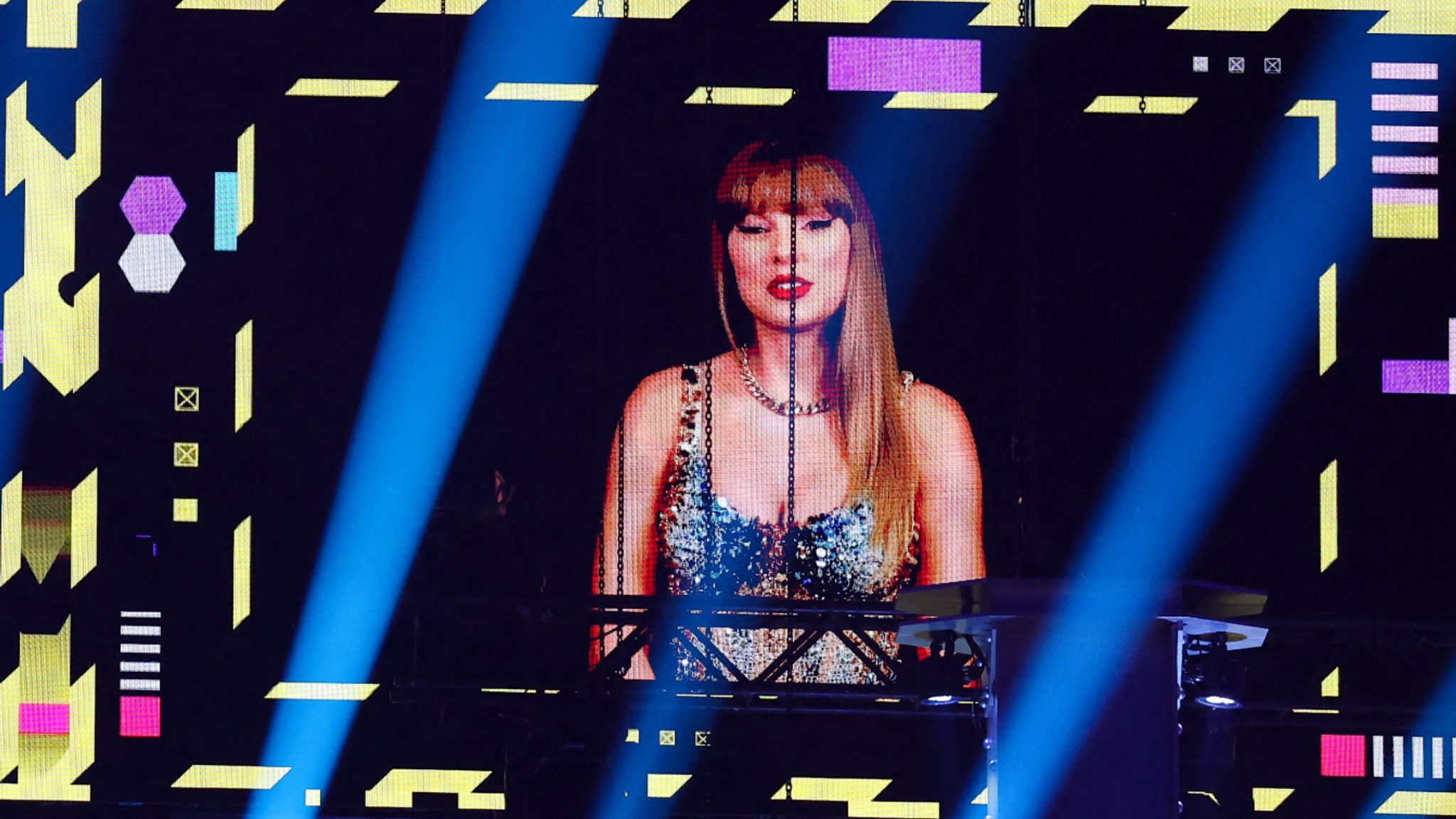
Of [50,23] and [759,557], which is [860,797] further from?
[50,23]

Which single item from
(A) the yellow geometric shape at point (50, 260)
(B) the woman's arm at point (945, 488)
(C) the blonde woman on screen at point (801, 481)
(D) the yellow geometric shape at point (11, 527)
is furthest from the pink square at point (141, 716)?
(B) the woman's arm at point (945, 488)

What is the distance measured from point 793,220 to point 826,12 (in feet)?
2.65

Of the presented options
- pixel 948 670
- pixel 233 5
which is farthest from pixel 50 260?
pixel 948 670

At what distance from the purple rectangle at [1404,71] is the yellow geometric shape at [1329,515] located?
4.86 ft

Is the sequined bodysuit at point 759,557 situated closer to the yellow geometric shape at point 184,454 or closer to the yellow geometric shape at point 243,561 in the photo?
the yellow geometric shape at point 243,561

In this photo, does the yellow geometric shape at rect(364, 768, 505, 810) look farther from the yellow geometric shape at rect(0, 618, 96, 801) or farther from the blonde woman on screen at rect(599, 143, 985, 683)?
the yellow geometric shape at rect(0, 618, 96, 801)

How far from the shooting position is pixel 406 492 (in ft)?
19.8

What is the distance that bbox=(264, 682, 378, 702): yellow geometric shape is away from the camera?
19.8 ft

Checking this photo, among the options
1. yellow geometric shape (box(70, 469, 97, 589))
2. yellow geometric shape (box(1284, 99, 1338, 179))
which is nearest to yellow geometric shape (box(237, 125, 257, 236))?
yellow geometric shape (box(70, 469, 97, 589))

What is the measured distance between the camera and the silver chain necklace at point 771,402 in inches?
241

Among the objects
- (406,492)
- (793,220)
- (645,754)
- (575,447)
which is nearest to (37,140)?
(406,492)

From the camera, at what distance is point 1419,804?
6.04 metres

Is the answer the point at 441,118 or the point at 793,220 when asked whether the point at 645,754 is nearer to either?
the point at 793,220

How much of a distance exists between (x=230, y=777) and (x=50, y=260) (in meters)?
2.06
